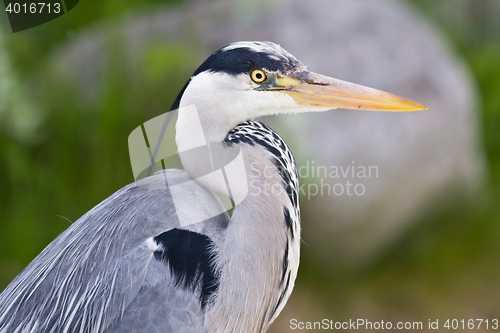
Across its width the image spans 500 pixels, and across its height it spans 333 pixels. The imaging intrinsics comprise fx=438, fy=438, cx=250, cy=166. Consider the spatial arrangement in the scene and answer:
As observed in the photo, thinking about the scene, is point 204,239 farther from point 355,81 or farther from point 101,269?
point 355,81

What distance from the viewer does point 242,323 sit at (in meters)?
1.12

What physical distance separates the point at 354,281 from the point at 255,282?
1353 millimetres

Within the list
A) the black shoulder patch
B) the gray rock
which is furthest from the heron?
the gray rock

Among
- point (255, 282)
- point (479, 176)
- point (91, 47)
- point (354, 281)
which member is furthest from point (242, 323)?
point (479, 176)

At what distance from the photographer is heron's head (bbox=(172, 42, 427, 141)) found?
1.13 m

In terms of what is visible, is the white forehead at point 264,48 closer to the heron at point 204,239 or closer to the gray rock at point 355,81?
the heron at point 204,239

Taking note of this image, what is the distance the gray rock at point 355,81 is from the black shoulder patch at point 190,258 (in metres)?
1.02

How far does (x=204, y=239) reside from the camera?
1.08m

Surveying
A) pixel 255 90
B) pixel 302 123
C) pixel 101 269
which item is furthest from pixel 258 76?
pixel 302 123

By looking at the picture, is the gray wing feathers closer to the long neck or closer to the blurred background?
the long neck

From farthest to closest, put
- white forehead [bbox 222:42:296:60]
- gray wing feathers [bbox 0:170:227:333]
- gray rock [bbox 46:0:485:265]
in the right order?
gray rock [bbox 46:0:485:265] → white forehead [bbox 222:42:296:60] → gray wing feathers [bbox 0:170:227:333]

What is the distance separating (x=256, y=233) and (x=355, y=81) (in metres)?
1.22

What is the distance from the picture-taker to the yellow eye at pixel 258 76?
1144 mm

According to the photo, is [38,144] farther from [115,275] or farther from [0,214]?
[115,275]
